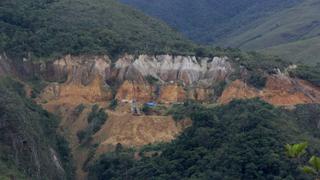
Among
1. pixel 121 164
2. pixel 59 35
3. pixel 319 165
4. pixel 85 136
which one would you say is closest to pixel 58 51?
pixel 59 35

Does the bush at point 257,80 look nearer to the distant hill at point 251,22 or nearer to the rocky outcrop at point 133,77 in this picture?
the rocky outcrop at point 133,77

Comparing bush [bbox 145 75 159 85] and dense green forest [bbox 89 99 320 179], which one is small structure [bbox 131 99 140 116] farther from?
dense green forest [bbox 89 99 320 179]

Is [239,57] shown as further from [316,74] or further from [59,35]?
[59,35]

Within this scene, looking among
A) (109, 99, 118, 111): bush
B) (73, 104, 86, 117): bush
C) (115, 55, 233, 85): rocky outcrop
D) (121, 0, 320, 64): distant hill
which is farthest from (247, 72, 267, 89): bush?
(121, 0, 320, 64): distant hill

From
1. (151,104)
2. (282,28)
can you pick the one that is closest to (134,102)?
(151,104)

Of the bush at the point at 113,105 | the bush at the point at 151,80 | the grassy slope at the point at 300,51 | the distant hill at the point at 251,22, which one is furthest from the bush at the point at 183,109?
the distant hill at the point at 251,22

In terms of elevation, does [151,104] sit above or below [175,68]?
below

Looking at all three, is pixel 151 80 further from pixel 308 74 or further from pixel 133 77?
pixel 308 74
